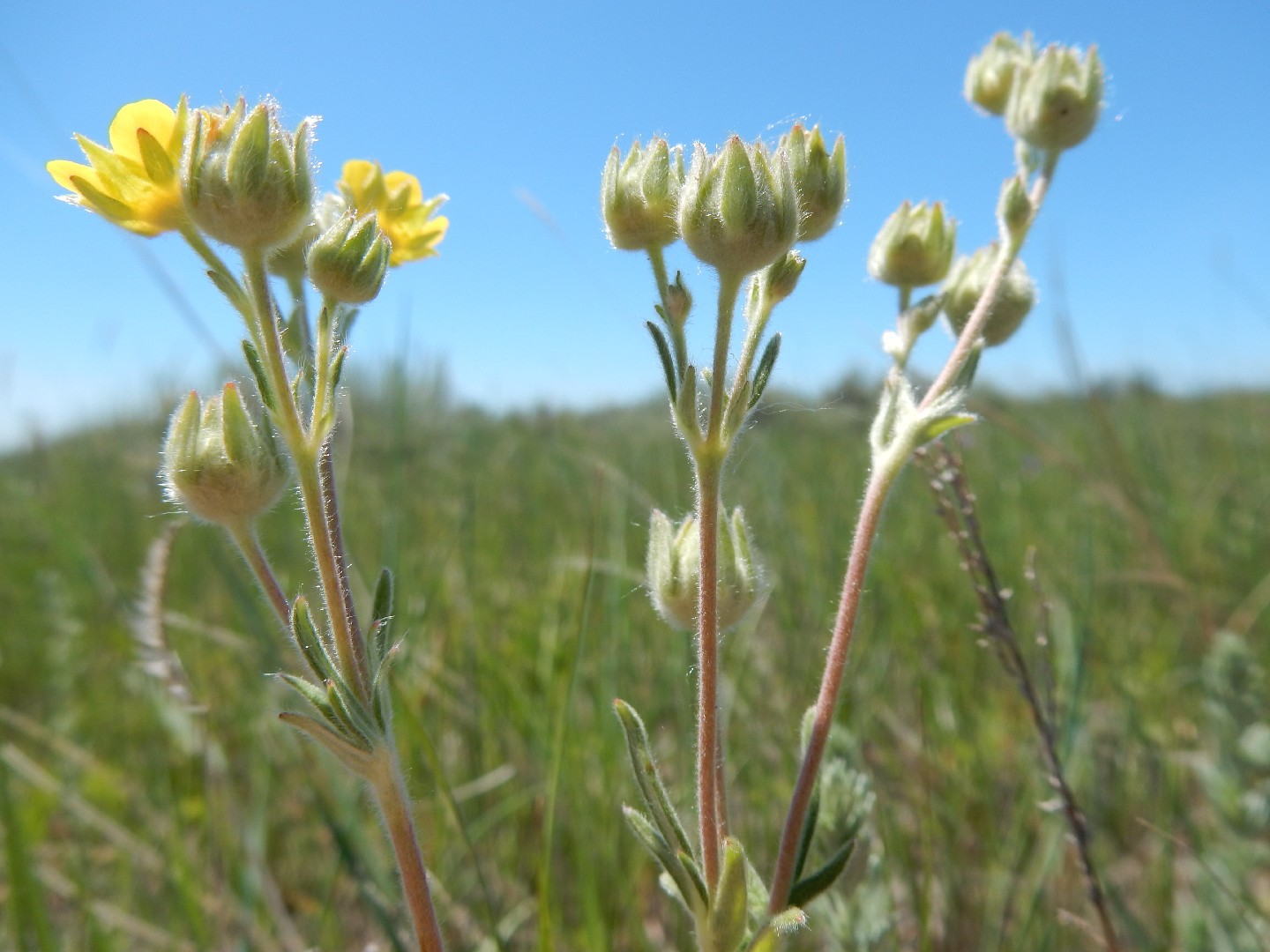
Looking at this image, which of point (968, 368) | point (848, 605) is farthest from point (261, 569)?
point (968, 368)

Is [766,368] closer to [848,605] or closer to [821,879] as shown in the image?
[848,605]

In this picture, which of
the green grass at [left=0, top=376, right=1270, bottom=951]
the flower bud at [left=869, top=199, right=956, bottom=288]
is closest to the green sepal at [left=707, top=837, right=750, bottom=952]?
the green grass at [left=0, top=376, right=1270, bottom=951]

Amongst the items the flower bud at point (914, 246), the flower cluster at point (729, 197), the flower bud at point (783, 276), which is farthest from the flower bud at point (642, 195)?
the flower bud at point (914, 246)

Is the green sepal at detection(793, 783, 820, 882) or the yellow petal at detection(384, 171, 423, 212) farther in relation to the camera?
the yellow petal at detection(384, 171, 423, 212)

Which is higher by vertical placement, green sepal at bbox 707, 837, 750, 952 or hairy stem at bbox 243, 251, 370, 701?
hairy stem at bbox 243, 251, 370, 701

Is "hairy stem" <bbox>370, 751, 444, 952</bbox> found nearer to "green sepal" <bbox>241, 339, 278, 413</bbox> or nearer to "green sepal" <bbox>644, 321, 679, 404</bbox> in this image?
"green sepal" <bbox>241, 339, 278, 413</bbox>

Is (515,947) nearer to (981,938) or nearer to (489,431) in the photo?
(981,938)
